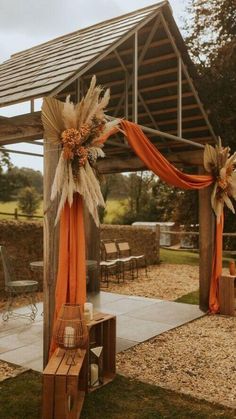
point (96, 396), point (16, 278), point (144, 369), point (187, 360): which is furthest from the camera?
point (16, 278)

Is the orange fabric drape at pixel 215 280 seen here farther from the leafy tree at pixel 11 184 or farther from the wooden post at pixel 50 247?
the leafy tree at pixel 11 184

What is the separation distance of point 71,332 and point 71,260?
0.68 m

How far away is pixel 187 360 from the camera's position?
490cm

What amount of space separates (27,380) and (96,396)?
0.76 meters

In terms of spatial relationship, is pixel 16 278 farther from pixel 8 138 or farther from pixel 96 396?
pixel 96 396

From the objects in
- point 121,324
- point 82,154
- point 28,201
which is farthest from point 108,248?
point 28,201

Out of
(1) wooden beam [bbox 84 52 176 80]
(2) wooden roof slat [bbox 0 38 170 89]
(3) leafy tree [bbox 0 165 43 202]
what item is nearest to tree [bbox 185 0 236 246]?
(1) wooden beam [bbox 84 52 176 80]

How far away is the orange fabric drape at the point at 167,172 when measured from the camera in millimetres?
4723

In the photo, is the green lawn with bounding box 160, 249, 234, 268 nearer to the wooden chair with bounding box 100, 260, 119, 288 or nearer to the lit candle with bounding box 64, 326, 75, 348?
the wooden chair with bounding box 100, 260, 119, 288

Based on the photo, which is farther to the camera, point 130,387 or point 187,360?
point 187,360

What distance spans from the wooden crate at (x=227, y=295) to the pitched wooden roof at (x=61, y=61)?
13.7ft

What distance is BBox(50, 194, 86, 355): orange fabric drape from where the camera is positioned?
3.95 metres

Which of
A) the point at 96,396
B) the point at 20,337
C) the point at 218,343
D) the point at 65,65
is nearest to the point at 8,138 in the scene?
the point at 65,65

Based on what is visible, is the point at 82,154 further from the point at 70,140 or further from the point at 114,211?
the point at 114,211
